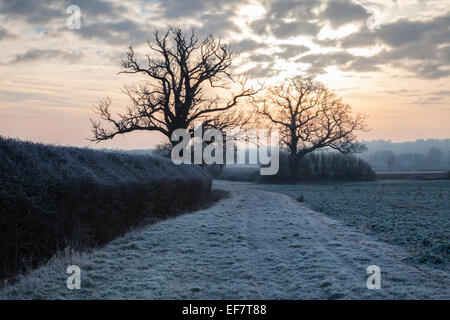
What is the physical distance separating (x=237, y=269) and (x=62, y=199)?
385cm

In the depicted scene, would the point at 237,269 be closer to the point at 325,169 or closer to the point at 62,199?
the point at 62,199

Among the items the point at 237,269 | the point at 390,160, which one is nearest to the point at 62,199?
the point at 237,269

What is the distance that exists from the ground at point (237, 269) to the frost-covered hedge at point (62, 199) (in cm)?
47

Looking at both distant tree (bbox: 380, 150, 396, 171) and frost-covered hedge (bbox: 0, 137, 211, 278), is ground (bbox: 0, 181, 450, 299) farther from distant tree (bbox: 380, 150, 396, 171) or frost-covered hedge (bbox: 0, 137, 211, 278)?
distant tree (bbox: 380, 150, 396, 171)

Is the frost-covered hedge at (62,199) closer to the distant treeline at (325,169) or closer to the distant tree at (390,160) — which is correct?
the distant treeline at (325,169)

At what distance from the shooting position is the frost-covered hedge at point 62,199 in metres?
6.01

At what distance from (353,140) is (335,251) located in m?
39.2

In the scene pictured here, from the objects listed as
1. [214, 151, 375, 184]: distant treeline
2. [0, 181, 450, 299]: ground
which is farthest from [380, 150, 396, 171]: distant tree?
[0, 181, 450, 299]: ground

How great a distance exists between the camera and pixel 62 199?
722 cm

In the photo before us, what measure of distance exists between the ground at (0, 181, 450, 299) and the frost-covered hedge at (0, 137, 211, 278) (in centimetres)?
47

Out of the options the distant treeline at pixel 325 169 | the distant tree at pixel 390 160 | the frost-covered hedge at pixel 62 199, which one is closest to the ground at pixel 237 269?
the frost-covered hedge at pixel 62 199
